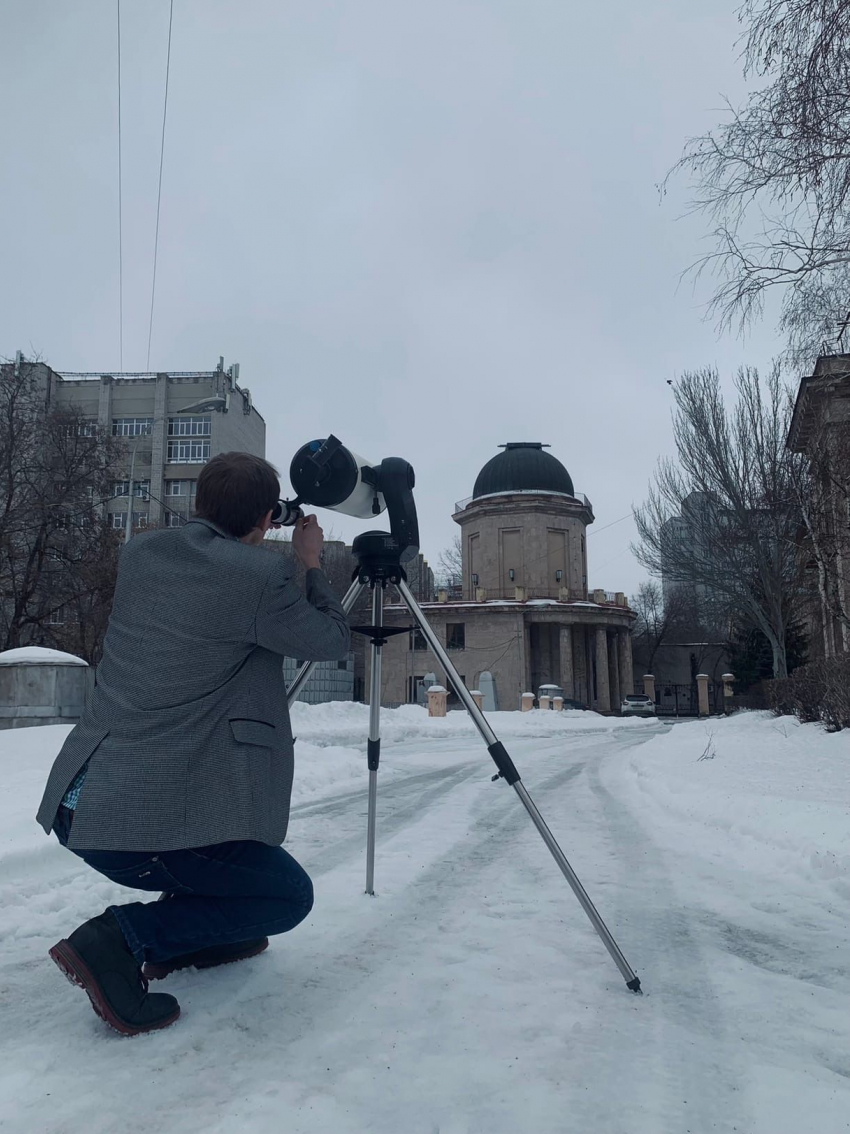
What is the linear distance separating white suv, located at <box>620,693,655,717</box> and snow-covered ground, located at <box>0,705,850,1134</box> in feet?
128

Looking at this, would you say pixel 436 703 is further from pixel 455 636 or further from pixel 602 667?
pixel 602 667

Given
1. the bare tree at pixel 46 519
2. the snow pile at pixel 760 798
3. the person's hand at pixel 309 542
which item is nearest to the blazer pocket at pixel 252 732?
the person's hand at pixel 309 542

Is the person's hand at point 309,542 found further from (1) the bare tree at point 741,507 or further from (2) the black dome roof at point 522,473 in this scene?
(2) the black dome roof at point 522,473

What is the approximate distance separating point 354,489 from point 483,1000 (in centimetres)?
177

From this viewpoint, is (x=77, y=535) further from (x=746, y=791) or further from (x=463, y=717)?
(x=746, y=791)

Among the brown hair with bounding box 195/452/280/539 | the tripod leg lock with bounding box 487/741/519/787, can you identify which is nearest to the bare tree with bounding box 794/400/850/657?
the tripod leg lock with bounding box 487/741/519/787

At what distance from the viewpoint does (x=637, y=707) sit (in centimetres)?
4294

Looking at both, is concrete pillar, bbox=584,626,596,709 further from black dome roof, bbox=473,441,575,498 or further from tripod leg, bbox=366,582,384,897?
tripod leg, bbox=366,582,384,897

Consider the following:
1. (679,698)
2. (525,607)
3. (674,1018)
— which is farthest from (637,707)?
(674,1018)

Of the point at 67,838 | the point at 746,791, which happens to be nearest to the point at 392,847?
the point at 67,838

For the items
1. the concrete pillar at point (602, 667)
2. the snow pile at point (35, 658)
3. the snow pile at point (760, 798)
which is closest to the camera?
the snow pile at point (760, 798)

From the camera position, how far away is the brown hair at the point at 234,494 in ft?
8.04

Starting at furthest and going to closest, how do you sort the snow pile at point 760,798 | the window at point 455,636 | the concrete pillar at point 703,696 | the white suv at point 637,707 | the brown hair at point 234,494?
the window at point 455,636 → the concrete pillar at point 703,696 → the white suv at point 637,707 → the snow pile at point 760,798 → the brown hair at point 234,494

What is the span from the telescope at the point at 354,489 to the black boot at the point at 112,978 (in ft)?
4.35
